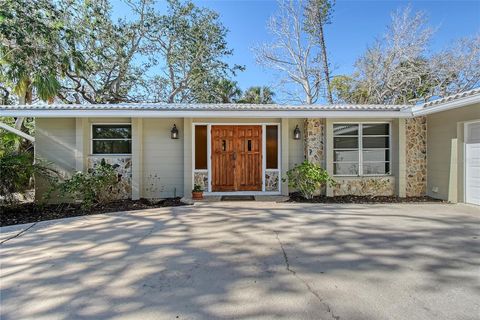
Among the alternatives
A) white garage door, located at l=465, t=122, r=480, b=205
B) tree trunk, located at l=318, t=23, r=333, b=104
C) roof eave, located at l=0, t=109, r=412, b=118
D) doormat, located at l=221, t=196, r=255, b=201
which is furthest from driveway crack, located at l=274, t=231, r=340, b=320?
tree trunk, located at l=318, t=23, r=333, b=104

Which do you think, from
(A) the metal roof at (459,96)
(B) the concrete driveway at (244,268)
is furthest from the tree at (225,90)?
(B) the concrete driveway at (244,268)

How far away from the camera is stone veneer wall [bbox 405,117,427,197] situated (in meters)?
8.54

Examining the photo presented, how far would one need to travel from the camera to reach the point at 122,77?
15516 millimetres

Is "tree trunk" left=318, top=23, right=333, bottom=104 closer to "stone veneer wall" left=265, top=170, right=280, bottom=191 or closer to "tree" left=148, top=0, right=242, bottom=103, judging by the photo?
"tree" left=148, top=0, right=242, bottom=103

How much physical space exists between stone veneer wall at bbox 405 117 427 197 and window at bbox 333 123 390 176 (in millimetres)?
598

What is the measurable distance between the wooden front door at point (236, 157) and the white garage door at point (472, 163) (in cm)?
566

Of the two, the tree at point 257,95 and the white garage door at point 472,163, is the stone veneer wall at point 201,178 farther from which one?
the tree at point 257,95

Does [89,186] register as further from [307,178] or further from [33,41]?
[307,178]

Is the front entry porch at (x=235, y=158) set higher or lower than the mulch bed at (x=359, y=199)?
higher

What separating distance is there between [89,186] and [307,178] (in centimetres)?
611

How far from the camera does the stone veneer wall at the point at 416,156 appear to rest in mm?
8539

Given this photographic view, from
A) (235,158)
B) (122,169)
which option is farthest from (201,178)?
(122,169)

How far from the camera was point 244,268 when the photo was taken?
11.0ft

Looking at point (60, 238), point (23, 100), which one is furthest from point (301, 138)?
point (23, 100)
